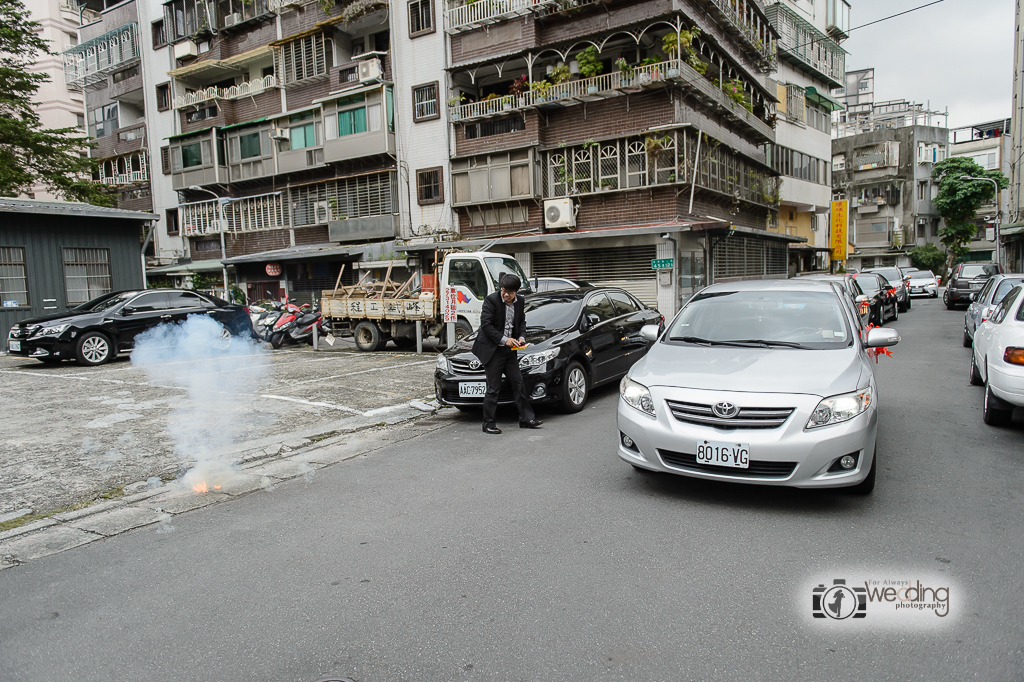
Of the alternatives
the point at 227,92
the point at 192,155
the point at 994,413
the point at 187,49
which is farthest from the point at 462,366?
the point at 187,49

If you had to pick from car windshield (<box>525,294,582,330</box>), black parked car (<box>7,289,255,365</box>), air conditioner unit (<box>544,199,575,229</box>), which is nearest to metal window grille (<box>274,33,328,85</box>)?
air conditioner unit (<box>544,199,575,229</box>)

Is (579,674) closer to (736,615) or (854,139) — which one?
(736,615)

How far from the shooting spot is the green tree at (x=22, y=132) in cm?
2267

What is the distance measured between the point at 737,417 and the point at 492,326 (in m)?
3.47

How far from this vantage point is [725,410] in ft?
14.9

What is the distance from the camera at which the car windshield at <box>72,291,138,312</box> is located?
584 inches

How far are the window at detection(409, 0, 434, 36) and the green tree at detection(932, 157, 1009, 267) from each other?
4054 centimetres

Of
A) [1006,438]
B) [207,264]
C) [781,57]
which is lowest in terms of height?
[1006,438]

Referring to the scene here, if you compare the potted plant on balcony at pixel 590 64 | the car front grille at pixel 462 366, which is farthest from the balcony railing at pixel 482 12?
the car front grille at pixel 462 366

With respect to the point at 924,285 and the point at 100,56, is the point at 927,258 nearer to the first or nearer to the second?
the point at 924,285

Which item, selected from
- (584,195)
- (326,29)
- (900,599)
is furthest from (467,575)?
(326,29)

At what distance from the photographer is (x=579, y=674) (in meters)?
2.81

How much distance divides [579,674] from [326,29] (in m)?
29.9

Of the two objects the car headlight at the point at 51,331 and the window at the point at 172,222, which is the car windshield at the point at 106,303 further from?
the window at the point at 172,222
